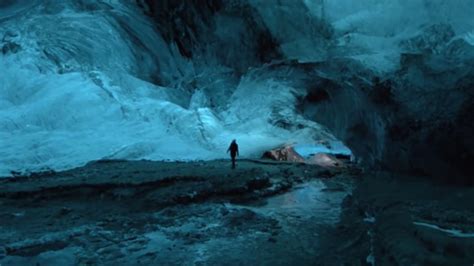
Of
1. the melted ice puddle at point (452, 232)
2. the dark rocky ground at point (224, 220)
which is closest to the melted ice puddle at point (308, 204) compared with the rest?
the dark rocky ground at point (224, 220)

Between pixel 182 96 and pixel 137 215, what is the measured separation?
7.48 m

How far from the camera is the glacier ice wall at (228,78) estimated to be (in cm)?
873

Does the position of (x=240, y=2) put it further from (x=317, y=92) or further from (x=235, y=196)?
(x=235, y=196)

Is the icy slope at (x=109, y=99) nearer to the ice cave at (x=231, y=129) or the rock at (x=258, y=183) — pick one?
the ice cave at (x=231, y=129)

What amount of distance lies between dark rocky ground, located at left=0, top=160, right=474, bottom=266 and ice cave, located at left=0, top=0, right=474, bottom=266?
0.04m

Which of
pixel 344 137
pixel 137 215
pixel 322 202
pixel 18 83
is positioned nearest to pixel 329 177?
pixel 344 137

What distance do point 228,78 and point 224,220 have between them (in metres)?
7.32

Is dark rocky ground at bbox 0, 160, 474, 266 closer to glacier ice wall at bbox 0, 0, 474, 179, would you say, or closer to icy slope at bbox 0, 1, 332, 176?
glacier ice wall at bbox 0, 0, 474, 179

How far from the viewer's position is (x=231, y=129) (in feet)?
44.3

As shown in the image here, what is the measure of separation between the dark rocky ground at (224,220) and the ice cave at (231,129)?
0.13ft


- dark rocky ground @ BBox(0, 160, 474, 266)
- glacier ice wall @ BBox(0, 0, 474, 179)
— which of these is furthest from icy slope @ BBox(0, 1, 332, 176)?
dark rocky ground @ BBox(0, 160, 474, 266)

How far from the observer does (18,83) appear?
45.4 ft

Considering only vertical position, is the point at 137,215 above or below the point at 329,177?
below

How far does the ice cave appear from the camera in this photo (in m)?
5.89
